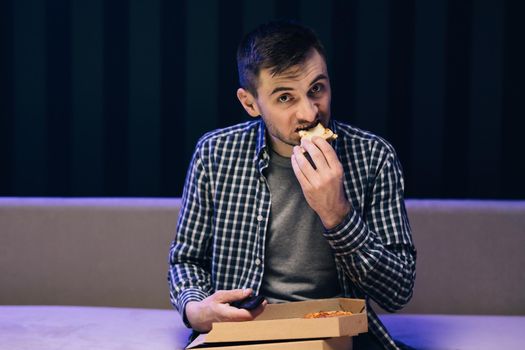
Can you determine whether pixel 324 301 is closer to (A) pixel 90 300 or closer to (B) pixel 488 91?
(A) pixel 90 300

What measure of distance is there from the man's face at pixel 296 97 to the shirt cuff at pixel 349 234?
254 mm

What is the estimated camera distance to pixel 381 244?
1.83 meters

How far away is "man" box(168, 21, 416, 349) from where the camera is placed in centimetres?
177

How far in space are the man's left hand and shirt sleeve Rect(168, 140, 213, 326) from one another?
0.39m

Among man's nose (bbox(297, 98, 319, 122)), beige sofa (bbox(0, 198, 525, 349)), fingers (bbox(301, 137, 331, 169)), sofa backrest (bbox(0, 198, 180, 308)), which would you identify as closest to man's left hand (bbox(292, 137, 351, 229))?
fingers (bbox(301, 137, 331, 169))

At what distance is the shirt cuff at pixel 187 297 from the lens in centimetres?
186

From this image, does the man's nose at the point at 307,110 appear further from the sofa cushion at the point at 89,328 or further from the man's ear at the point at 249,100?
the sofa cushion at the point at 89,328

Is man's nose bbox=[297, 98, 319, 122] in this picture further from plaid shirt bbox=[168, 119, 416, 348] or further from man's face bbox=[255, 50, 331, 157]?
plaid shirt bbox=[168, 119, 416, 348]

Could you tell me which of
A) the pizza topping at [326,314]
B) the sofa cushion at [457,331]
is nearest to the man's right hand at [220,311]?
the pizza topping at [326,314]

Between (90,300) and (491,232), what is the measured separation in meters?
1.25

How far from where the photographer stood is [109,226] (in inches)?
104

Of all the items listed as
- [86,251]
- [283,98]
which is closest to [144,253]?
[86,251]

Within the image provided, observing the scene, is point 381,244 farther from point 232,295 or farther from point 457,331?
point 457,331

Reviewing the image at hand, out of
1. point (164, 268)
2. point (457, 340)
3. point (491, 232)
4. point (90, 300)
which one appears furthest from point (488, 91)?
point (90, 300)
